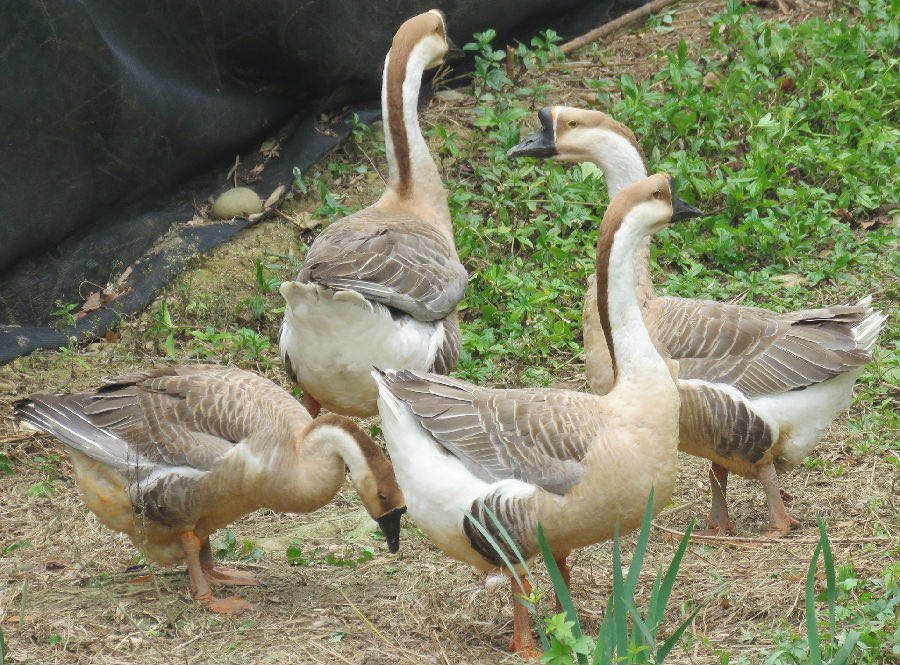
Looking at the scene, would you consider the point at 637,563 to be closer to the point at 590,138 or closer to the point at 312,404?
the point at 590,138

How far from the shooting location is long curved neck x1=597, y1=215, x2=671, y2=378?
158 inches

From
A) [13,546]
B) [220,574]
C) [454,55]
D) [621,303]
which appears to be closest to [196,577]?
[220,574]

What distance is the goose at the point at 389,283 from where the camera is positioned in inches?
207

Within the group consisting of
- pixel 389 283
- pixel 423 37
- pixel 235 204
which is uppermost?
pixel 423 37

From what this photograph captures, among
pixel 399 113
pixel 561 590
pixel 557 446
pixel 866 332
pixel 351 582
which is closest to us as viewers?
pixel 561 590

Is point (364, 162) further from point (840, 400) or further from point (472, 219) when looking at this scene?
point (840, 400)

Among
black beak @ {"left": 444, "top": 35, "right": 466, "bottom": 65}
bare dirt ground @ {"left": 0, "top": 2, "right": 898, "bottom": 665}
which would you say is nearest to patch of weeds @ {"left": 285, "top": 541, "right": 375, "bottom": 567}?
bare dirt ground @ {"left": 0, "top": 2, "right": 898, "bottom": 665}

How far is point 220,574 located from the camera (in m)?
4.66

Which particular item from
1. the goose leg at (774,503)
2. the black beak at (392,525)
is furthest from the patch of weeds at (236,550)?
the goose leg at (774,503)

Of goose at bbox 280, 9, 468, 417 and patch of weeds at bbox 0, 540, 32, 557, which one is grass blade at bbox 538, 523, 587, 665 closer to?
goose at bbox 280, 9, 468, 417

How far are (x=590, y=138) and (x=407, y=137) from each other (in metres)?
1.26

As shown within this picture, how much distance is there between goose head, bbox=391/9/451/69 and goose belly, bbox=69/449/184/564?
A: 118 inches

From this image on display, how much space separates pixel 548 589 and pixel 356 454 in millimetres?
1009

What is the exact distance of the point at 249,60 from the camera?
715 centimetres
